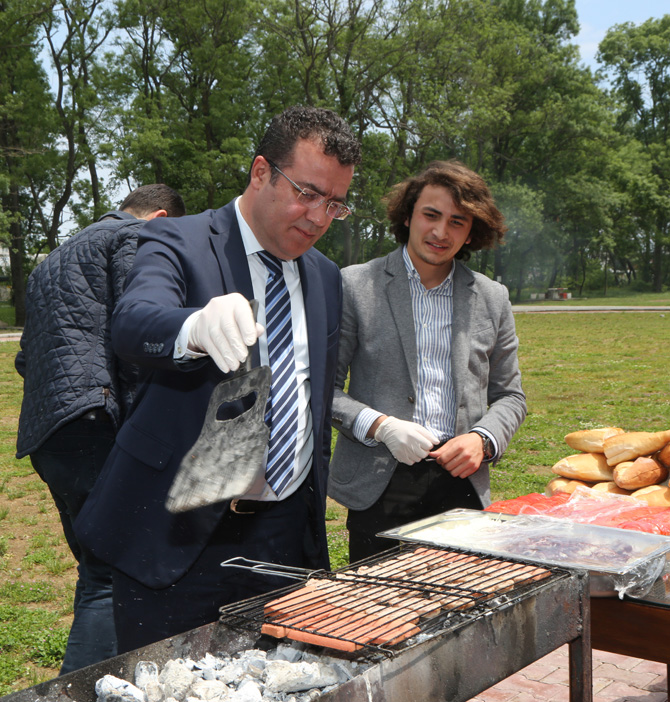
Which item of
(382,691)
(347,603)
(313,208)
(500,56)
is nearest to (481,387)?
(313,208)

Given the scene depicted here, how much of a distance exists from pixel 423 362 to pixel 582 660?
1.15 meters

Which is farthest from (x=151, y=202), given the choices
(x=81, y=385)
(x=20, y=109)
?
(x=20, y=109)

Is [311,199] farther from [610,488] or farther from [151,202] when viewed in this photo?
[610,488]

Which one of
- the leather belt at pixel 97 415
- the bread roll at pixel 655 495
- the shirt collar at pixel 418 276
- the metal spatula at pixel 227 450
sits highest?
the shirt collar at pixel 418 276

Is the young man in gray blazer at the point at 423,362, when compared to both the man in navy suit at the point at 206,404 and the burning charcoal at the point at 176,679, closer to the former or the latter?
the man in navy suit at the point at 206,404

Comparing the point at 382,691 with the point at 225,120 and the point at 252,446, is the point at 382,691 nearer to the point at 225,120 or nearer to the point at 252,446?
the point at 252,446

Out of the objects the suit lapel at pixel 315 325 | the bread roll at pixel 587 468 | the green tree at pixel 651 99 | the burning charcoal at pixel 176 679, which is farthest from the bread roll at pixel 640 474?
the green tree at pixel 651 99

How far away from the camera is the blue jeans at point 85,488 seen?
9.49ft

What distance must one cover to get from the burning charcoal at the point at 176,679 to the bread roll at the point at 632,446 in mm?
2231

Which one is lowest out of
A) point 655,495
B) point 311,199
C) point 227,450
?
point 655,495

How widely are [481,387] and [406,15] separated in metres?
25.3

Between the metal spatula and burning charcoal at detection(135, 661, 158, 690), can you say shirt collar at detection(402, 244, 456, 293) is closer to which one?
the metal spatula

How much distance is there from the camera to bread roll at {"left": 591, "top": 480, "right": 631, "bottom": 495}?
3.14m

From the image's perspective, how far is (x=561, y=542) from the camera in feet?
7.18
